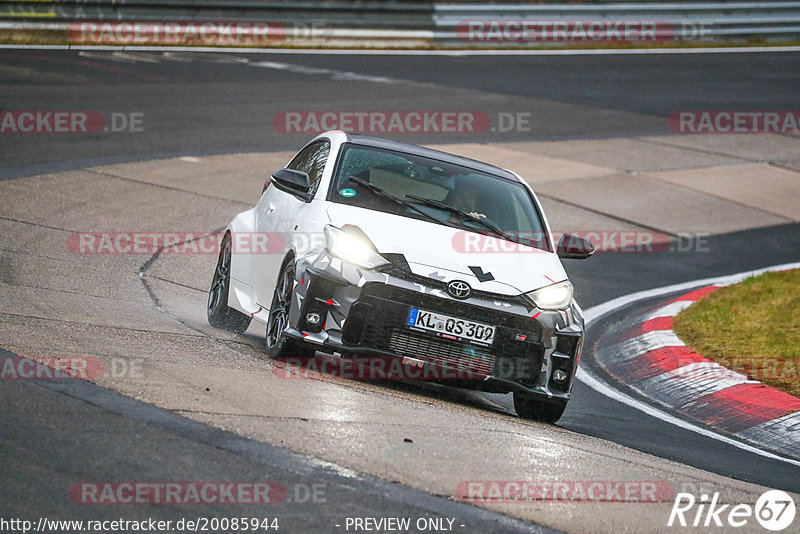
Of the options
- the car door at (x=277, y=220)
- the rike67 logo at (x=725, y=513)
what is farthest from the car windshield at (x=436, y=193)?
the rike67 logo at (x=725, y=513)

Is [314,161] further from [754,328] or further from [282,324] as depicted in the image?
[754,328]

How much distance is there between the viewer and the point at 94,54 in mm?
23406

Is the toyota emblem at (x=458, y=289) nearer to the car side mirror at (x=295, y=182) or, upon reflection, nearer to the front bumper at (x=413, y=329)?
the front bumper at (x=413, y=329)

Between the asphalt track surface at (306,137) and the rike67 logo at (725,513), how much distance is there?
803 mm

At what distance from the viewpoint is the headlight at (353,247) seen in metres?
7.24

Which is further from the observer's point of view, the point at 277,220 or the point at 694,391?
the point at 694,391

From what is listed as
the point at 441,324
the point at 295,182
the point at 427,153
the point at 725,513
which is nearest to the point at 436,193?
the point at 427,153

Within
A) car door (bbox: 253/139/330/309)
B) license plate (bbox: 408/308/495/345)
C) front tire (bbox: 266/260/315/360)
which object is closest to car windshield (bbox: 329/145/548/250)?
car door (bbox: 253/139/330/309)

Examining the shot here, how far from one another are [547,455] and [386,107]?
14.6 metres

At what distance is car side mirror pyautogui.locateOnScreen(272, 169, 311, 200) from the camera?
26.6 ft

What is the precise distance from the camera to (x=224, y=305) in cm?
908

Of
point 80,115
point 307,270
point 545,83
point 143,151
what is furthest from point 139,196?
point 545,83

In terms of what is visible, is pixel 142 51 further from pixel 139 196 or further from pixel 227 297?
pixel 227 297

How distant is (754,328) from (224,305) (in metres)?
4.54
